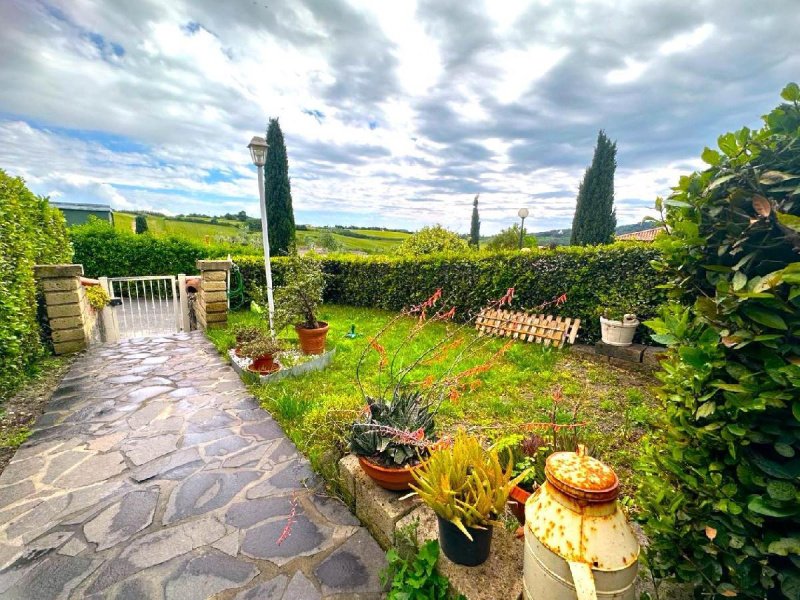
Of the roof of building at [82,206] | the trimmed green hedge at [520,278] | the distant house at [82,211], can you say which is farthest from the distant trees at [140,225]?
the trimmed green hedge at [520,278]

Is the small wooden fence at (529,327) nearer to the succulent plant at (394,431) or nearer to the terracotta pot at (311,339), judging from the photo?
the terracotta pot at (311,339)

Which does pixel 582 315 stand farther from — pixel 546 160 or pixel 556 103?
pixel 546 160

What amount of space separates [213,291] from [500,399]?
574 centimetres

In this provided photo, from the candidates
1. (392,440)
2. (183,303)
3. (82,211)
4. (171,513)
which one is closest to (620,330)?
(392,440)

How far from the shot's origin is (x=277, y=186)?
16.6 metres

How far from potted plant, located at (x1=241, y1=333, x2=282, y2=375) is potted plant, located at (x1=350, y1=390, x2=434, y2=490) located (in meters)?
2.53

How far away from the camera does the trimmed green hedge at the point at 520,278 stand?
4.83 m

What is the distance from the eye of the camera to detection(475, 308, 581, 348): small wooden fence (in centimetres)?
536

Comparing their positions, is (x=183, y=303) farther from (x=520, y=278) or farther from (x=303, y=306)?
(x=520, y=278)

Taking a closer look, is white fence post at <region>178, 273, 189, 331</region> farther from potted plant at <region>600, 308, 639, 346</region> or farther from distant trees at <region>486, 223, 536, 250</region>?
distant trees at <region>486, 223, 536, 250</region>

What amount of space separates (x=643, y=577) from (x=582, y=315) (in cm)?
471

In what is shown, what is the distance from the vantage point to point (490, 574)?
1414mm

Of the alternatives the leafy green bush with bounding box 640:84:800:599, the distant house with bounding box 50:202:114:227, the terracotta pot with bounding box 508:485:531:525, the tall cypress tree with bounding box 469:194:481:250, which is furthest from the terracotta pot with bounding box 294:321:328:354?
the distant house with bounding box 50:202:114:227

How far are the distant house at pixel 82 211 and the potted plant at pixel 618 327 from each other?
30.1 m
